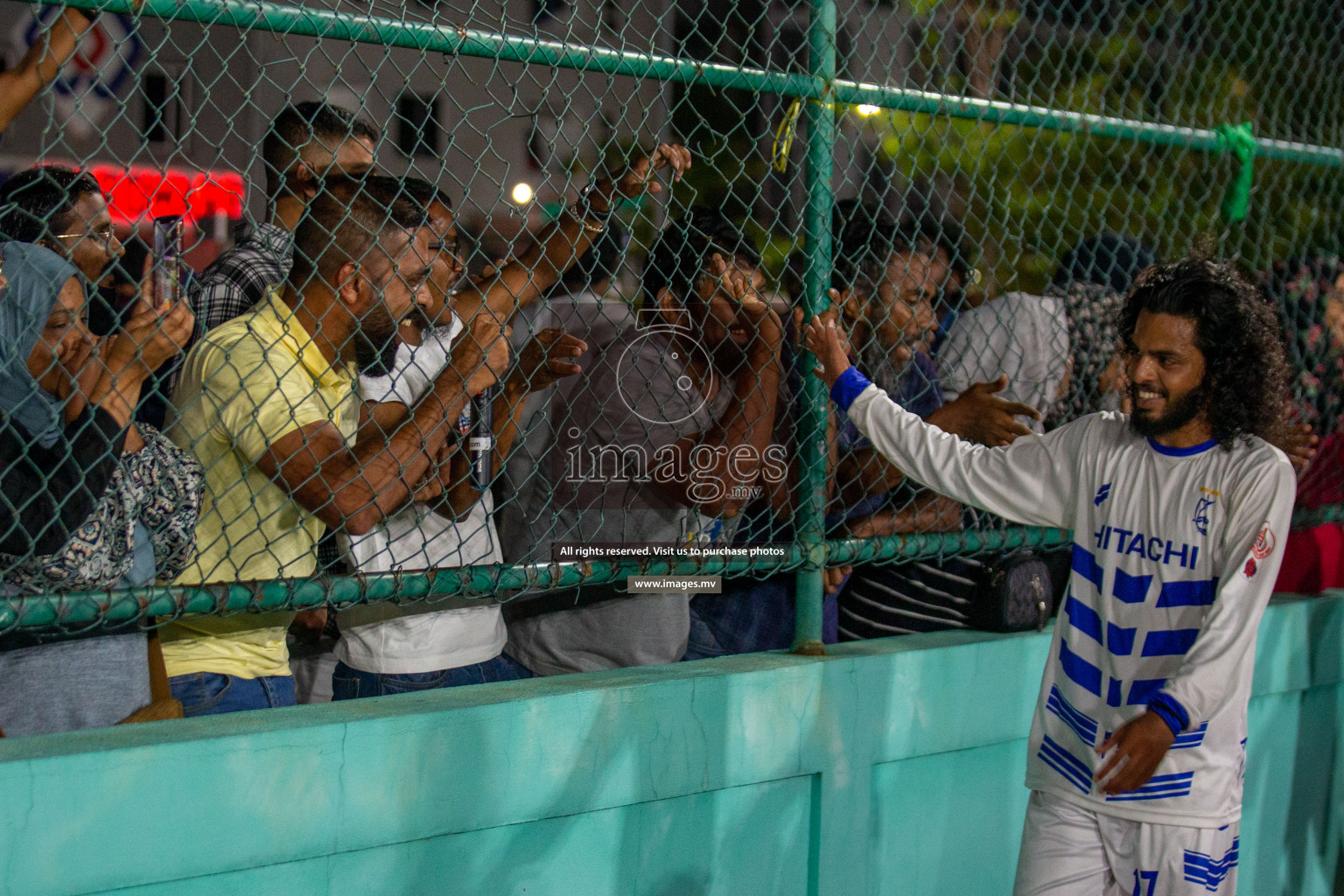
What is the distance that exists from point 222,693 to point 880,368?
1721mm

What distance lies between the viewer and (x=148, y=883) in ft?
6.47

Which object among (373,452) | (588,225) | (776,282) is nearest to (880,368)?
(776,282)

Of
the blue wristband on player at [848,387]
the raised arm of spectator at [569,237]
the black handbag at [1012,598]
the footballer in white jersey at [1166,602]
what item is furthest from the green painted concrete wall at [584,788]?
the raised arm of spectator at [569,237]

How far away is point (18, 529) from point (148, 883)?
1.97ft

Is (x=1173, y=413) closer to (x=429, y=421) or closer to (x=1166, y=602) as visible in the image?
(x=1166, y=602)

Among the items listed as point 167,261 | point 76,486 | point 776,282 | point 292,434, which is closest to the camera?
point 76,486

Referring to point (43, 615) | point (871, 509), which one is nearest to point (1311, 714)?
point (871, 509)

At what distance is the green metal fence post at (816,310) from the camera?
275cm

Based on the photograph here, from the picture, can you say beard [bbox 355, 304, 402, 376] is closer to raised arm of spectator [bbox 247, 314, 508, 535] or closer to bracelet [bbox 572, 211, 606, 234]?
raised arm of spectator [bbox 247, 314, 508, 535]

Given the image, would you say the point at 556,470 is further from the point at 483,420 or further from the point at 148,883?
the point at 148,883

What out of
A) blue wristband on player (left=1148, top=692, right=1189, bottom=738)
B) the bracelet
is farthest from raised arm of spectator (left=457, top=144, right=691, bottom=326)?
blue wristband on player (left=1148, top=692, right=1189, bottom=738)

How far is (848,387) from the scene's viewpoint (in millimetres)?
2596

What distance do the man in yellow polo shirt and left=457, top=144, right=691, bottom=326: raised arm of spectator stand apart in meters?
0.18

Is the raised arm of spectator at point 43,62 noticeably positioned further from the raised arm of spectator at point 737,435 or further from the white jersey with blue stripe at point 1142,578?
the white jersey with blue stripe at point 1142,578
